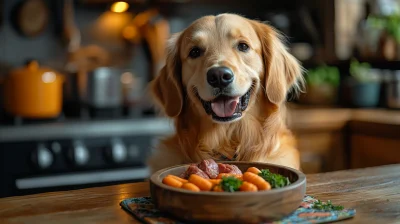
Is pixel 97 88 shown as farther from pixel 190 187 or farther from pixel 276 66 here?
pixel 190 187

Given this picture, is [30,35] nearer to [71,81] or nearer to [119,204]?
[71,81]

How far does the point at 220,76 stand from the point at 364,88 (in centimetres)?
188

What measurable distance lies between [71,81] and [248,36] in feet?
5.91

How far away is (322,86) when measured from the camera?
10.4ft

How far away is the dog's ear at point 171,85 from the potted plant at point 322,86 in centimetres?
170

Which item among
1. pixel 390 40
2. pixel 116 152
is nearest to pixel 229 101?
pixel 116 152

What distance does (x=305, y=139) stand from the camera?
2.78 m

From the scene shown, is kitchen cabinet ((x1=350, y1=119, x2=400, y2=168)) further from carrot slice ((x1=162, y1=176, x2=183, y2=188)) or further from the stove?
carrot slice ((x1=162, y1=176, x2=183, y2=188))

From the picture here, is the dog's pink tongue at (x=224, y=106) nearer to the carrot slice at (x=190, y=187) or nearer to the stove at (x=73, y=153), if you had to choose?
the carrot slice at (x=190, y=187)

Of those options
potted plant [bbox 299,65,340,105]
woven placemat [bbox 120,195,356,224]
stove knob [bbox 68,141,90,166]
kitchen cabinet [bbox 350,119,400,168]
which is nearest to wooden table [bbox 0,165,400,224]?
woven placemat [bbox 120,195,356,224]

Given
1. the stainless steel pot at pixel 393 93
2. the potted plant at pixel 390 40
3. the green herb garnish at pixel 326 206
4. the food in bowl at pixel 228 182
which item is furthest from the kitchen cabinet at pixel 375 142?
the food in bowl at pixel 228 182

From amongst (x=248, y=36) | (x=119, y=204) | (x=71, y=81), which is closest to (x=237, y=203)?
(x=119, y=204)

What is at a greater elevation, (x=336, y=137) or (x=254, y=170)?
(x=254, y=170)

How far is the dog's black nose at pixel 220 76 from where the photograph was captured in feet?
4.40
